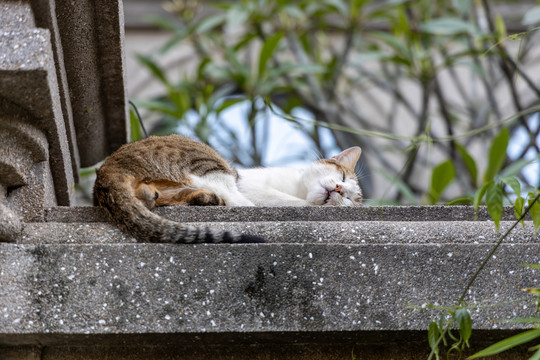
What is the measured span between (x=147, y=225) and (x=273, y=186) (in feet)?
3.49

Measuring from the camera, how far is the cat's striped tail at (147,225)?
4.20ft

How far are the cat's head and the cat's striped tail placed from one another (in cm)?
91

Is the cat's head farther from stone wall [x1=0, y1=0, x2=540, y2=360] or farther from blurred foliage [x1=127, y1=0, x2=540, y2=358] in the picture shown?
stone wall [x1=0, y1=0, x2=540, y2=360]

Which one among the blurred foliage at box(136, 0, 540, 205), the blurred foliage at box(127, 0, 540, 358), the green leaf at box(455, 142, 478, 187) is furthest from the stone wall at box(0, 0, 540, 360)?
the blurred foliage at box(136, 0, 540, 205)

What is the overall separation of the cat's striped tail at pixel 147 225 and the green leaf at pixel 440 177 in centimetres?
140

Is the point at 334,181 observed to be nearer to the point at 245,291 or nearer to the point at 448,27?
the point at 245,291

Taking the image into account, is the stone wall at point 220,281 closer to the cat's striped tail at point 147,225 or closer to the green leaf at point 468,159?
the cat's striped tail at point 147,225

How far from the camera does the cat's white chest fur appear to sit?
2137 millimetres

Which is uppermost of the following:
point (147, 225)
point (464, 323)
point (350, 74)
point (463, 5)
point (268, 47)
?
point (463, 5)

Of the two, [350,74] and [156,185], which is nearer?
[156,185]

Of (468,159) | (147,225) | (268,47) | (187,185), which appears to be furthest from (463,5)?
(147,225)

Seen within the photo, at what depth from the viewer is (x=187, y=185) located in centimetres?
183

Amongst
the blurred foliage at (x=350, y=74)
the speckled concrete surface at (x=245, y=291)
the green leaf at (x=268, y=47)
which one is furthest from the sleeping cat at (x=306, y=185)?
the green leaf at (x=268, y=47)

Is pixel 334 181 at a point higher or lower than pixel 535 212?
lower
